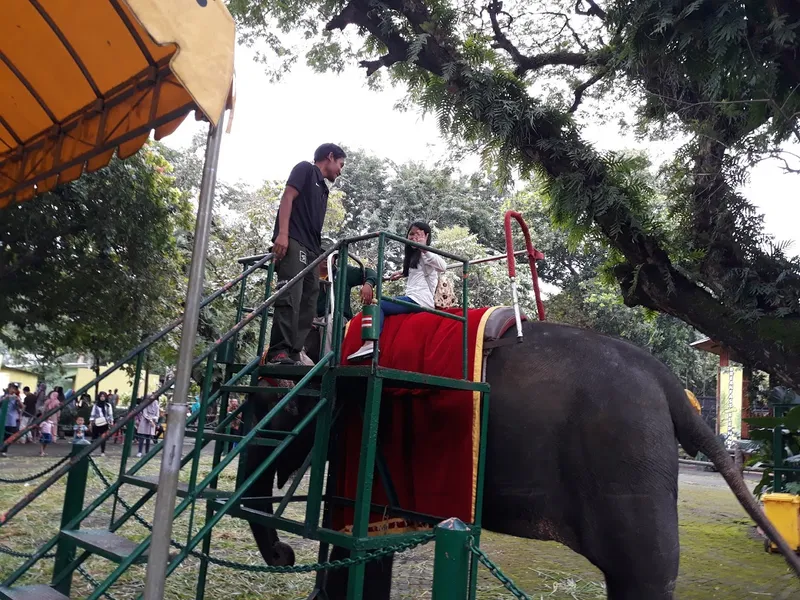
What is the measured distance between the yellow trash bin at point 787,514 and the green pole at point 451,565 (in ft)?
21.4

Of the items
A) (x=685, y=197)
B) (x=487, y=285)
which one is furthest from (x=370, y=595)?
(x=487, y=285)

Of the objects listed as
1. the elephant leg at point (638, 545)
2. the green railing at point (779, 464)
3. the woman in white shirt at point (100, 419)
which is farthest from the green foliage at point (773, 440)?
the woman in white shirt at point (100, 419)

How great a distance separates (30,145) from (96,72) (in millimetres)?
1416

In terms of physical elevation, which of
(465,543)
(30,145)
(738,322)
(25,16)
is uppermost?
(25,16)

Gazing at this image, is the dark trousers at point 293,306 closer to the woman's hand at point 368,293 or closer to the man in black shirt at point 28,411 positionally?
the woman's hand at point 368,293

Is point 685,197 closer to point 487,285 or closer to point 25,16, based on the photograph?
point 25,16

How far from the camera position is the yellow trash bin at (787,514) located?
24.0 ft

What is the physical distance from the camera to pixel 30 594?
11.2 feet

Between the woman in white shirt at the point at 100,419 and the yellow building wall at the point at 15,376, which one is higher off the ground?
the yellow building wall at the point at 15,376

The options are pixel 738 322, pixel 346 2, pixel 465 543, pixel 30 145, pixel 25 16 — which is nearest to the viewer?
pixel 465 543

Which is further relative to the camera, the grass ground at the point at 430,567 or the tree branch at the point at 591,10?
the tree branch at the point at 591,10

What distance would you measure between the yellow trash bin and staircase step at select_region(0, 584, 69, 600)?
7.03m

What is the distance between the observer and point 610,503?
347 centimetres

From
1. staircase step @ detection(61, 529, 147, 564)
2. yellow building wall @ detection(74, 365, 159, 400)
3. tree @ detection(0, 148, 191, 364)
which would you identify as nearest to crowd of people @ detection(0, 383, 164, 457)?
tree @ detection(0, 148, 191, 364)
